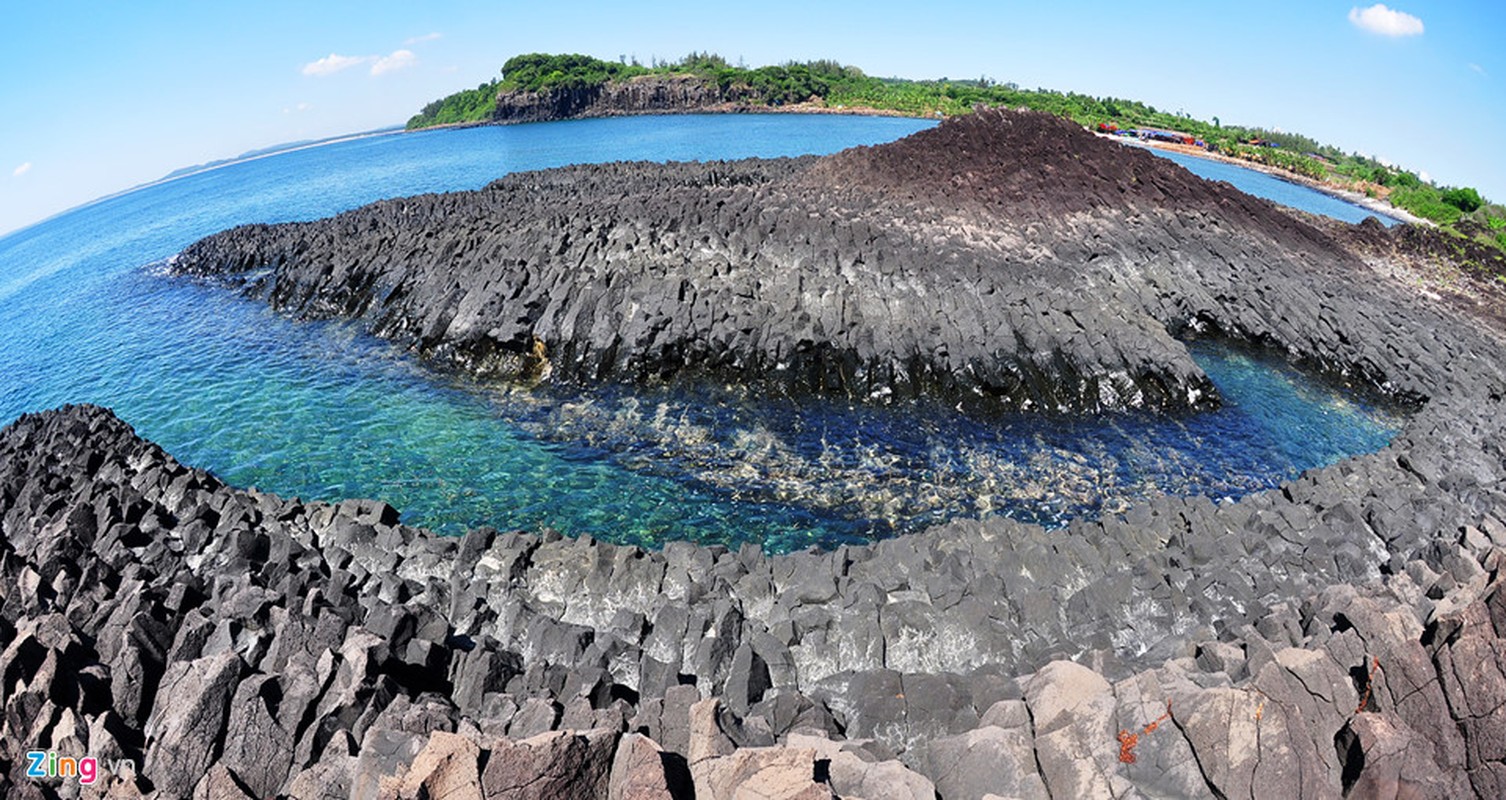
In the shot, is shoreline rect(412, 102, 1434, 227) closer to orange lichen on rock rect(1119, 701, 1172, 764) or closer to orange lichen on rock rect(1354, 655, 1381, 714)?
orange lichen on rock rect(1354, 655, 1381, 714)

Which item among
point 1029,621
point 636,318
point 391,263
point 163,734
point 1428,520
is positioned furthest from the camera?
point 391,263

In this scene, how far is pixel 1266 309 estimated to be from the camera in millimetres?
32344

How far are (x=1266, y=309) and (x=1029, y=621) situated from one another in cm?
2818

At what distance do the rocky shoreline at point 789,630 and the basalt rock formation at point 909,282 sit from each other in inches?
12.6

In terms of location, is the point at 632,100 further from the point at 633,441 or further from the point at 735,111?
the point at 633,441

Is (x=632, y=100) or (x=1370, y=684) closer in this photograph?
(x=1370, y=684)

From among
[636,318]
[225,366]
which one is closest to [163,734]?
[636,318]

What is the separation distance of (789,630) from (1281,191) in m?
91.1

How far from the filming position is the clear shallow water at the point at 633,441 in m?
Answer: 19.0

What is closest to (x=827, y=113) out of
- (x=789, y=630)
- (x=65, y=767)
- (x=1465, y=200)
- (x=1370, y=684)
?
(x=1465, y=200)

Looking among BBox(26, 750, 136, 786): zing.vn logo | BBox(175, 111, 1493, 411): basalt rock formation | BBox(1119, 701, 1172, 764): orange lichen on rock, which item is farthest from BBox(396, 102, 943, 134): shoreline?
BBox(26, 750, 136, 786): zing.vn logo

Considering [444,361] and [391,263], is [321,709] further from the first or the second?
[391,263]

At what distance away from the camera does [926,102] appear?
A: 149625 millimetres

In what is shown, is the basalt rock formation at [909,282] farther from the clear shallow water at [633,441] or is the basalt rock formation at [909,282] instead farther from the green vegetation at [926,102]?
the green vegetation at [926,102]
